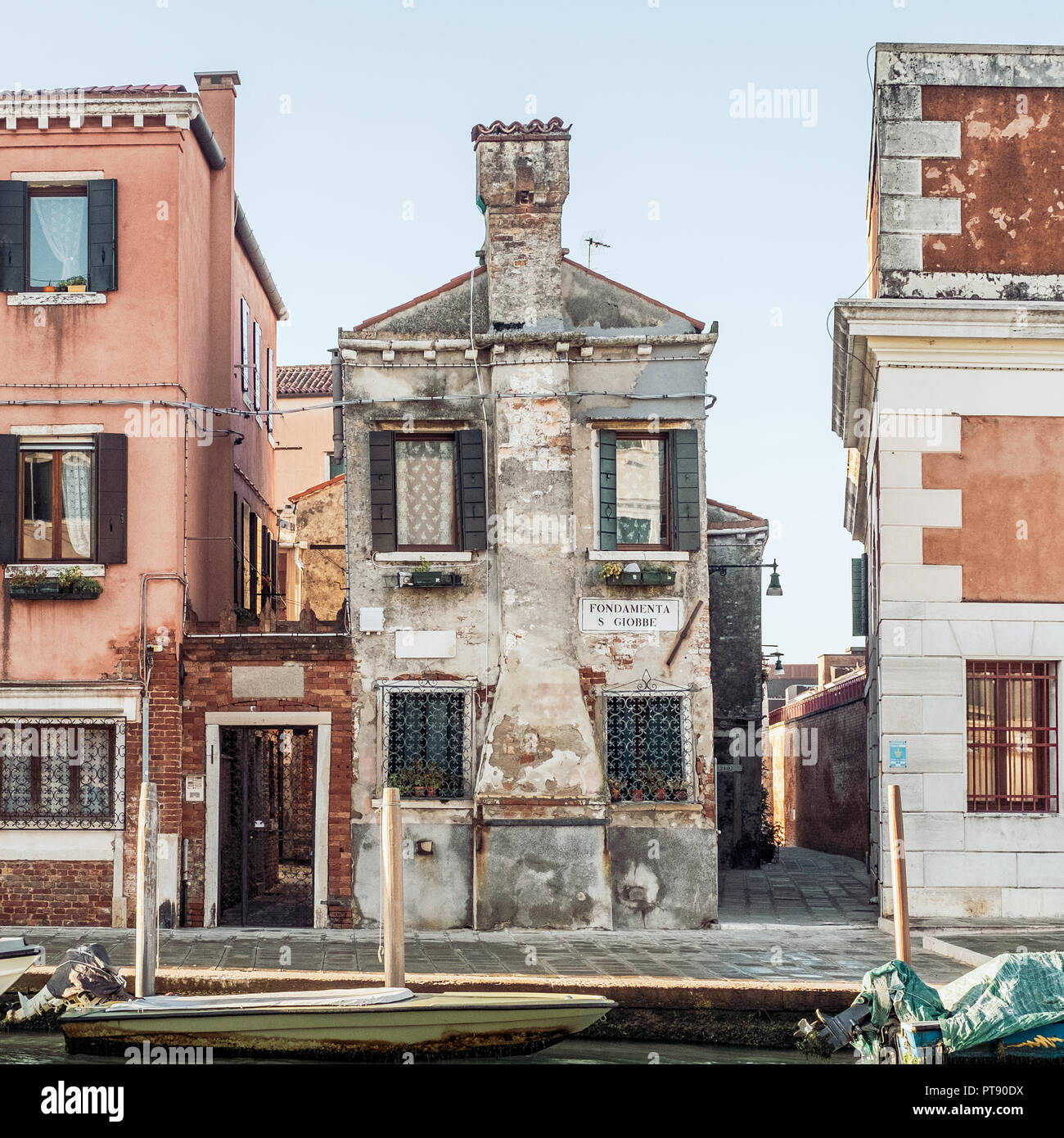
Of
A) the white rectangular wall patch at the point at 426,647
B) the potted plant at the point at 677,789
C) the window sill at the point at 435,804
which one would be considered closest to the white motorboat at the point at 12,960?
the window sill at the point at 435,804

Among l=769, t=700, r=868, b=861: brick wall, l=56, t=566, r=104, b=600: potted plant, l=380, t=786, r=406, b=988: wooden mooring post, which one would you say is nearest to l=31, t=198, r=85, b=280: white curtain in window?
l=56, t=566, r=104, b=600: potted plant

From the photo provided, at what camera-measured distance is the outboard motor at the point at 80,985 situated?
1361 cm

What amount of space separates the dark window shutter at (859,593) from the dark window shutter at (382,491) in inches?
332

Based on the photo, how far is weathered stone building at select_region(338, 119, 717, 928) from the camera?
1830 cm

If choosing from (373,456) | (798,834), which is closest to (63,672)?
(373,456)

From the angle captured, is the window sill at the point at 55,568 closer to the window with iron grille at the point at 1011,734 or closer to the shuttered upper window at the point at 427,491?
the shuttered upper window at the point at 427,491

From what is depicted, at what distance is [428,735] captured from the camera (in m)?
18.8

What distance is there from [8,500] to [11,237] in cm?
305

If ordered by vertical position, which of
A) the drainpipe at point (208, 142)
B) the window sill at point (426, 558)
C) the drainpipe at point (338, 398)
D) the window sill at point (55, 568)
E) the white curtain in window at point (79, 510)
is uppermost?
the drainpipe at point (208, 142)

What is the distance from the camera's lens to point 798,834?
1357 inches

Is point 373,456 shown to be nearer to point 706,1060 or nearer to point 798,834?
point 706,1060

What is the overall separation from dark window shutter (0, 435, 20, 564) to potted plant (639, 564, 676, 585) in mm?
7140

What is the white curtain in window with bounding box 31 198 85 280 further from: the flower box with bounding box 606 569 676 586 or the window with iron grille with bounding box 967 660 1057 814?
the window with iron grille with bounding box 967 660 1057 814

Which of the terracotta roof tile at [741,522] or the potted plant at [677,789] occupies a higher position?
the terracotta roof tile at [741,522]
